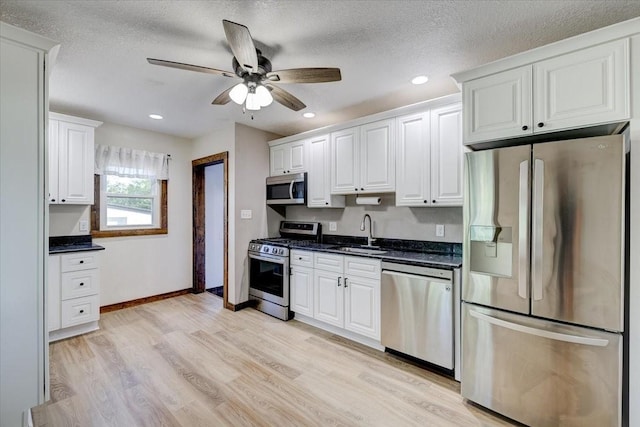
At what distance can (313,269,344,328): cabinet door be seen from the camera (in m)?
3.06

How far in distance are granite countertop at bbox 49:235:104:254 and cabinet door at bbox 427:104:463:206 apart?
3.68 m

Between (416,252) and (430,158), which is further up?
(430,158)

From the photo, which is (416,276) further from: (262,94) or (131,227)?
(131,227)

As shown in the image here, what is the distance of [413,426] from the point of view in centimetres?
184

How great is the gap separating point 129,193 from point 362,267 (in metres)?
3.45

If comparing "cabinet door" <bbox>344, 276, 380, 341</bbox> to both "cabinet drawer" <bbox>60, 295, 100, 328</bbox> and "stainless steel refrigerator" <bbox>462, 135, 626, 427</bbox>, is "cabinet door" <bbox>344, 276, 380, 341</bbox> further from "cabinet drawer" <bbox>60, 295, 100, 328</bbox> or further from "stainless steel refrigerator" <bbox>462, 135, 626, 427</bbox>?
"cabinet drawer" <bbox>60, 295, 100, 328</bbox>

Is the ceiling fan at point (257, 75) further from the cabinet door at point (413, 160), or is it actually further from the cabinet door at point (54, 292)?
the cabinet door at point (54, 292)

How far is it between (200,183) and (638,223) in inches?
192

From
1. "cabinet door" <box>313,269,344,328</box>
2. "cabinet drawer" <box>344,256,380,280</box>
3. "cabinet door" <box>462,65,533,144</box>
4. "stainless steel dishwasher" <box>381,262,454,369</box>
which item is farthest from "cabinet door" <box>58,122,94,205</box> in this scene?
"cabinet door" <box>462,65,533,144</box>

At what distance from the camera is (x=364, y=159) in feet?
10.7

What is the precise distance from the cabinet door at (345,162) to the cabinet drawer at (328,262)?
2.64 ft

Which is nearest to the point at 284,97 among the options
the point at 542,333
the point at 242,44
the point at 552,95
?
the point at 242,44

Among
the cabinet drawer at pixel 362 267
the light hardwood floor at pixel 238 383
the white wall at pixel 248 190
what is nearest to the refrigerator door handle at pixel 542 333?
the light hardwood floor at pixel 238 383

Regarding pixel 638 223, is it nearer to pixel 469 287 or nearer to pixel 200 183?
pixel 469 287
